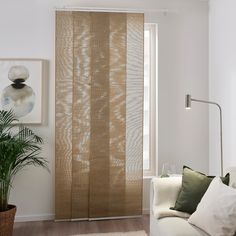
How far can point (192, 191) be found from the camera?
8.22 feet

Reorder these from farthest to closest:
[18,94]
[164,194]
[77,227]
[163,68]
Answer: [163,68] → [18,94] → [77,227] → [164,194]

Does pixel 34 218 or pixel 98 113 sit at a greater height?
pixel 98 113

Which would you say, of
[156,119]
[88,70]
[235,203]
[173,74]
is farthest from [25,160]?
[235,203]

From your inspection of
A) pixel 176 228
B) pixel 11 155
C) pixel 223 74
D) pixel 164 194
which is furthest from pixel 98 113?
pixel 176 228

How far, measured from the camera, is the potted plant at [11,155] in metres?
3.03

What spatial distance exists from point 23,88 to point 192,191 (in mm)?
2143

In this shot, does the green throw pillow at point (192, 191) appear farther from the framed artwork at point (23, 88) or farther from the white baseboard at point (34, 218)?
the framed artwork at point (23, 88)

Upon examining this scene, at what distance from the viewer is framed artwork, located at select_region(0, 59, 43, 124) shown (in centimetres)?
352

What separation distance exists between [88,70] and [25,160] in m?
1.24

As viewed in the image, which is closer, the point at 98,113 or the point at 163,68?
the point at 98,113

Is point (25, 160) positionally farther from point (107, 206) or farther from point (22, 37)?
point (22, 37)

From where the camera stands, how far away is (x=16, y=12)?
3570 millimetres

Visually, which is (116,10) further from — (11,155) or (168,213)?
(168,213)

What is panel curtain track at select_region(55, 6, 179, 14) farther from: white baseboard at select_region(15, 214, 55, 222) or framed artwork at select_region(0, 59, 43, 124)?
white baseboard at select_region(15, 214, 55, 222)
